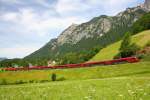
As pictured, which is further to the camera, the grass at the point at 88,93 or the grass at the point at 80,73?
the grass at the point at 80,73

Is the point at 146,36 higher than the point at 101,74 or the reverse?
higher

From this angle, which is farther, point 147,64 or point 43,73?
point 43,73

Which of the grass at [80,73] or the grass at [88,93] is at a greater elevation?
the grass at [80,73]

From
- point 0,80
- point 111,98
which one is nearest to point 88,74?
point 0,80

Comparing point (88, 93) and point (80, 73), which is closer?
point (88, 93)

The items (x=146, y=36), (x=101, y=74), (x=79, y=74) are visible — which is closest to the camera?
(x=101, y=74)

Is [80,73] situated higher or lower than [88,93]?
higher

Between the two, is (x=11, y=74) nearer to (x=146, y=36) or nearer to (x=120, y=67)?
(x=120, y=67)

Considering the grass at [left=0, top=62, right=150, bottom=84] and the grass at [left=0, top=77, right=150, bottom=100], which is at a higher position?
the grass at [left=0, top=62, right=150, bottom=84]

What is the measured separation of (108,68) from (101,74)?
3774 millimetres

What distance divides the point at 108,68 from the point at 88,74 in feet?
13.0

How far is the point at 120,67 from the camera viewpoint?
62656 mm

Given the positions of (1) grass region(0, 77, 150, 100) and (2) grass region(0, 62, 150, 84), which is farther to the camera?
(2) grass region(0, 62, 150, 84)

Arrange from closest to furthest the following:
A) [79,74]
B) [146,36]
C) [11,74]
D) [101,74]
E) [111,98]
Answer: [111,98]
[101,74]
[79,74]
[11,74]
[146,36]
